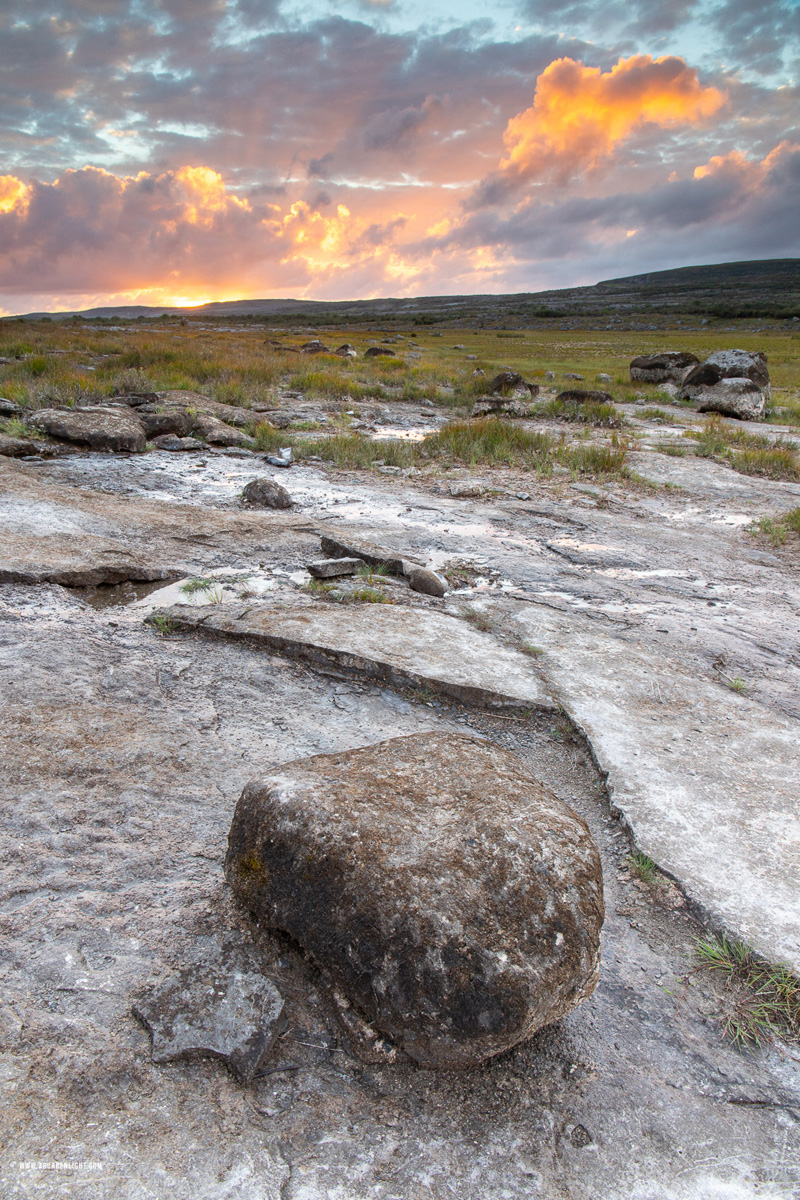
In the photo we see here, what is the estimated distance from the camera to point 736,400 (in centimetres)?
1478

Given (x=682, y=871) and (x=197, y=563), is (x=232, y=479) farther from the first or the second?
(x=682, y=871)

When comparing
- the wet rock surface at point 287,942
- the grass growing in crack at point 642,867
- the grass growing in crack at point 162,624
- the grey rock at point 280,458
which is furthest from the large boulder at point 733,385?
the grass growing in crack at point 642,867

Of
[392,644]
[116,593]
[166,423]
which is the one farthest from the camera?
[166,423]

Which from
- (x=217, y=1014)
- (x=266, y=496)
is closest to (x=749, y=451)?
(x=266, y=496)

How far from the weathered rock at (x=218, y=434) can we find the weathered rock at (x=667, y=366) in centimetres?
1383

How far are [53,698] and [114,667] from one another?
372 millimetres

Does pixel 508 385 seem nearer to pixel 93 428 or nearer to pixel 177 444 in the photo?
pixel 177 444

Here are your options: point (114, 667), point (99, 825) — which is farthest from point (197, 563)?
point (99, 825)

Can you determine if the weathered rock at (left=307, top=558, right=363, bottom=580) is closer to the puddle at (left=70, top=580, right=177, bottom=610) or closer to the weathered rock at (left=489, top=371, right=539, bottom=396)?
the puddle at (left=70, top=580, right=177, bottom=610)

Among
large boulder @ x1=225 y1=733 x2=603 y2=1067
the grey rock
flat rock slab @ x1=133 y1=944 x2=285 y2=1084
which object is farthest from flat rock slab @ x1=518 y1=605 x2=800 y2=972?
the grey rock

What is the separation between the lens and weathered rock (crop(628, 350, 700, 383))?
18.5 meters

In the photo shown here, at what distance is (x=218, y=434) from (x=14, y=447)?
2.49 m

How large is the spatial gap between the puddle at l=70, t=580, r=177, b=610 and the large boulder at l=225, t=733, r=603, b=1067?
245 cm

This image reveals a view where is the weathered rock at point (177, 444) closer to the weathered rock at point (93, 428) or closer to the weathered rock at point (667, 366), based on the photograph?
the weathered rock at point (93, 428)
